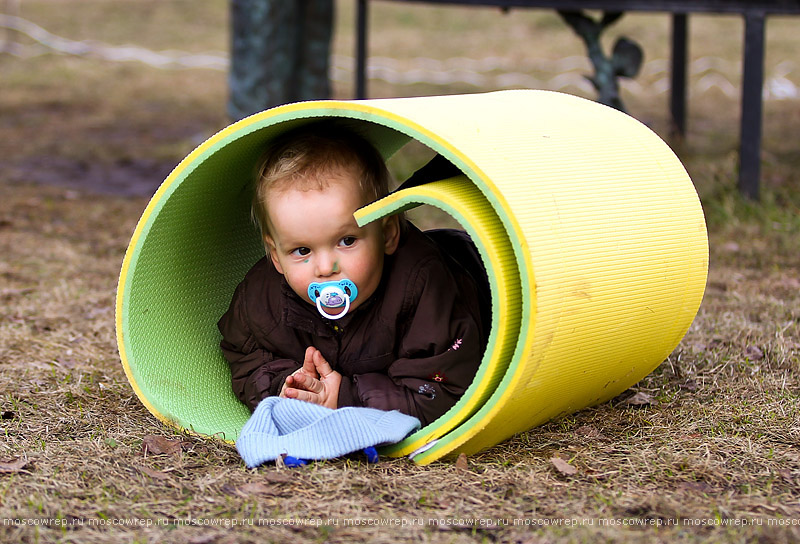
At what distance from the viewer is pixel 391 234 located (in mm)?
3307

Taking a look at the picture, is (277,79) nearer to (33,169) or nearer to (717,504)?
(33,169)

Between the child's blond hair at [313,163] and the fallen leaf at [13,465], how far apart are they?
3.51 ft

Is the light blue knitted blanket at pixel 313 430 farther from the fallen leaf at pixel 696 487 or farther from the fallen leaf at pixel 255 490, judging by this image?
the fallen leaf at pixel 696 487

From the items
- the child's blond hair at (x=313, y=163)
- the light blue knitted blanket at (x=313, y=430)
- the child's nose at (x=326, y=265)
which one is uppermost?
the child's blond hair at (x=313, y=163)

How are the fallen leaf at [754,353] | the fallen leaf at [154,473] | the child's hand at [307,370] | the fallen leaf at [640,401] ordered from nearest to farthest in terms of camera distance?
1. the fallen leaf at [154,473]
2. the child's hand at [307,370]
3. the fallen leaf at [640,401]
4. the fallen leaf at [754,353]

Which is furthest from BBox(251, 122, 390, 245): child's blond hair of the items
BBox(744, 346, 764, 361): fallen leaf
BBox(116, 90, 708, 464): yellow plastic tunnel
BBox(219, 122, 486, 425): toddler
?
BBox(744, 346, 764, 361): fallen leaf

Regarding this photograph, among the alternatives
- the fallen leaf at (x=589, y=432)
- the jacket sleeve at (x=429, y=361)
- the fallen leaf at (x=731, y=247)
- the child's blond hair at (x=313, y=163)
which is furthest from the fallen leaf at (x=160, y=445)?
the fallen leaf at (x=731, y=247)

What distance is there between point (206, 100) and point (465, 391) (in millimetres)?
10519

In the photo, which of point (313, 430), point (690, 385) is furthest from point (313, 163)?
point (690, 385)

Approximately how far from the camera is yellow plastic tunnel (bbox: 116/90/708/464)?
2648 mm

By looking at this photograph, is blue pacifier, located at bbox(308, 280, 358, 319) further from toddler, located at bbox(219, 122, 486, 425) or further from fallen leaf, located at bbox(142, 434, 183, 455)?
fallen leaf, located at bbox(142, 434, 183, 455)

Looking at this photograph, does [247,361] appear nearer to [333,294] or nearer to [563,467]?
[333,294]

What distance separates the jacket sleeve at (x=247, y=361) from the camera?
3318mm

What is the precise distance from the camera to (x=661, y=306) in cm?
300
